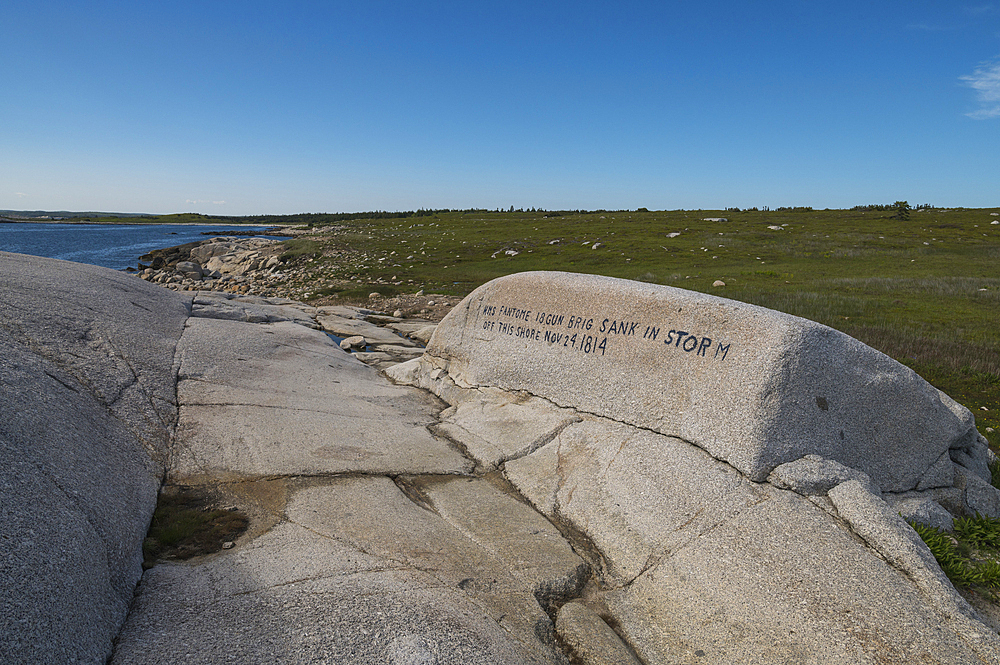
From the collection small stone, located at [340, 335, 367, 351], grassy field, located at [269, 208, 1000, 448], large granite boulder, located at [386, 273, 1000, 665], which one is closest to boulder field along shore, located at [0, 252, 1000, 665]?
large granite boulder, located at [386, 273, 1000, 665]

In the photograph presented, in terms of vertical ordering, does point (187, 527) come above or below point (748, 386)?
below

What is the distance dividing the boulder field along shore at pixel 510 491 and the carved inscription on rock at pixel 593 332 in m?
0.04

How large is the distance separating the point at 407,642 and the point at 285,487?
3071 mm

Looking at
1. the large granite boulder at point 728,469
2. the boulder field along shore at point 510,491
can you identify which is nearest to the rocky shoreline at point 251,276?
the boulder field along shore at point 510,491

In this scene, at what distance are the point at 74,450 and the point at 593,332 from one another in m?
6.88

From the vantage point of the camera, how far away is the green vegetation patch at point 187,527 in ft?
17.1

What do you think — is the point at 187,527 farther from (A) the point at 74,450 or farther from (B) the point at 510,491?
(B) the point at 510,491

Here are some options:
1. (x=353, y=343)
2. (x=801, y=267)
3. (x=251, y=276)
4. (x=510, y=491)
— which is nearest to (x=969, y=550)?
(x=510, y=491)

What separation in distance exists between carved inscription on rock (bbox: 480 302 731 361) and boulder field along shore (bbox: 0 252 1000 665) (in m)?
0.04

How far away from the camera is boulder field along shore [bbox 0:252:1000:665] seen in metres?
4.27

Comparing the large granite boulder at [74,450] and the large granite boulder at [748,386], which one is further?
the large granite boulder at [748,386]

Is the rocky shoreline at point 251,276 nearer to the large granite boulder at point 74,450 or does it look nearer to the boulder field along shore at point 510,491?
the large granite boulder at point 74,450

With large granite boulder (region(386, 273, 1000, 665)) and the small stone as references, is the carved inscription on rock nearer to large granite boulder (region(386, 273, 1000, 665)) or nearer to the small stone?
large granite boulder (region(386, 273, 1000, 665))

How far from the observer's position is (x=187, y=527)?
5555mm
